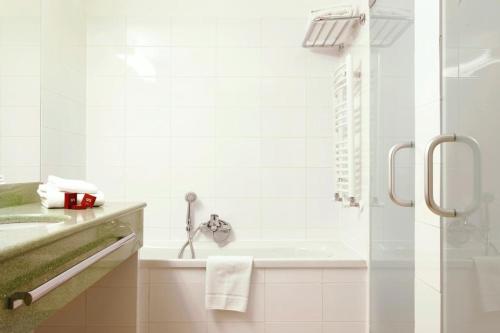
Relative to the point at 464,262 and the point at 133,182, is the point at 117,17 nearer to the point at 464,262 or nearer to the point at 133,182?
the point at 133,182

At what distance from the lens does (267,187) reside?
296 centimetres

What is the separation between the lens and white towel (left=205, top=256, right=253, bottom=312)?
2.16 meters

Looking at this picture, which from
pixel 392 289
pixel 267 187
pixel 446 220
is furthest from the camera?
pixel 267 187

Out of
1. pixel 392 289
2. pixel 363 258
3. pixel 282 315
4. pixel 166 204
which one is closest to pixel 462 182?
pixel 392 289

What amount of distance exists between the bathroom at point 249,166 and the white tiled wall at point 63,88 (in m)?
0.02

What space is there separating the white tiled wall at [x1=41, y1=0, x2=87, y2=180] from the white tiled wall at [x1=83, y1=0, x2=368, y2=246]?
13cm

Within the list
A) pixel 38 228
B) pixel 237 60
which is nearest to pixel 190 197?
pixel 237 60

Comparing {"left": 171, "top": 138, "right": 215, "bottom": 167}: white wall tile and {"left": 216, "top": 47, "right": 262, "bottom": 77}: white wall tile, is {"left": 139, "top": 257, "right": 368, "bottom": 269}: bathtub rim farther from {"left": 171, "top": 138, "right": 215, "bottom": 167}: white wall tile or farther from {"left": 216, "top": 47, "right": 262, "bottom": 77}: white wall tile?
{"left": 216, "top": 47, "right": 262, "bottom": 77}: white wall tile

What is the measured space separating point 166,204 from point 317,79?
144cm

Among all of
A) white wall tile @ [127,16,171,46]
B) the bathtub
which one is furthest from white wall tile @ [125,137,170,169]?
the bathtub

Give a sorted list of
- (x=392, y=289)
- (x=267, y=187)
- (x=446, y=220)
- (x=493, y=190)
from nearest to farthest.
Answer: (x=493, y=190) < (x=446, y=220) < (x=392, y=289) < (x=267, y=187)

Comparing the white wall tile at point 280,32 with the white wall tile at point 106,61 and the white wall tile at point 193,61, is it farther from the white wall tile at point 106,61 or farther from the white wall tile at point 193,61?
the white wall tile at point 106,61

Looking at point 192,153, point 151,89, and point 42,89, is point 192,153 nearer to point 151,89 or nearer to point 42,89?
point 151,89

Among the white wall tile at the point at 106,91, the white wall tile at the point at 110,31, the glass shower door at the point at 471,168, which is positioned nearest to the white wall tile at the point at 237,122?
the white wall tile at the point at 106,91
